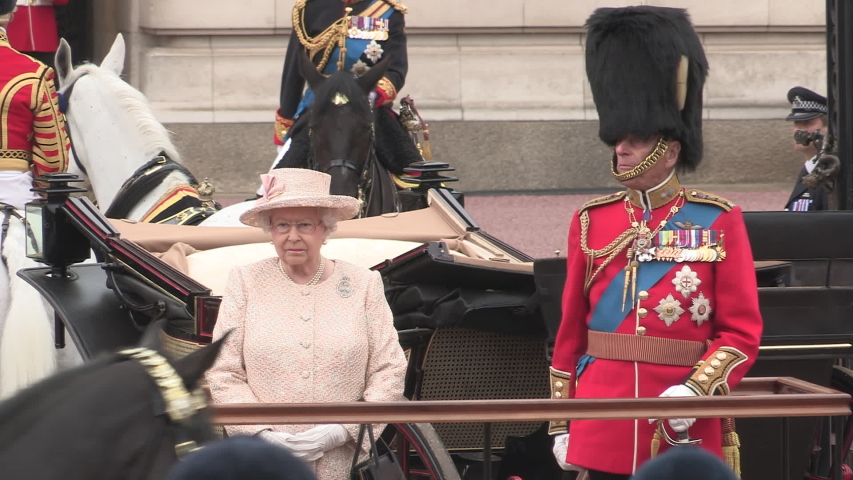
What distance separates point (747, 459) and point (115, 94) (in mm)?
4057

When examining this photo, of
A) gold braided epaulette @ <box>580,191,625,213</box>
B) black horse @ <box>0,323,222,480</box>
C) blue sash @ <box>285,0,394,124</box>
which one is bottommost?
black horse @ <box>0,323,222,480</box>

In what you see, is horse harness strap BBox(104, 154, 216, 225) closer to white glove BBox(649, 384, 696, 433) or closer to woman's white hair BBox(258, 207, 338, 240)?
woman's white hair BBox(258, 207, 338, 240)

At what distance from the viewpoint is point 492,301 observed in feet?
15.1

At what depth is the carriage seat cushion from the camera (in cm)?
481

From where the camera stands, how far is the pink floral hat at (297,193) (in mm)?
3912

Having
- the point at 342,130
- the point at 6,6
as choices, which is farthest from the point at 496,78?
the point at 6,6

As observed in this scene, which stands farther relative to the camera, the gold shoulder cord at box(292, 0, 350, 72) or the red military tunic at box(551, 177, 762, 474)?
the gold shoulder cord at box(292, 0, 350, 72)

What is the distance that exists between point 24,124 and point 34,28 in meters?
5.11

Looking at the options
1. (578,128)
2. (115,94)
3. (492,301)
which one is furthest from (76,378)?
(578,128)

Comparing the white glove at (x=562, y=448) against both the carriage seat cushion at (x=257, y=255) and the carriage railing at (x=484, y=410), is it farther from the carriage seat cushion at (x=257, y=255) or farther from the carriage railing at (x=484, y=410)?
the carriage seat cushion at (x=257, y=255)

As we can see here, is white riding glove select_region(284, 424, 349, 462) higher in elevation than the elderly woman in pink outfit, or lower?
lower

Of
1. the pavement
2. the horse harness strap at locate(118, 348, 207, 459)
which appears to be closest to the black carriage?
the horse harness strap at locate(118, 348, 207, 459)

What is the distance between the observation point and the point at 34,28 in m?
11.0

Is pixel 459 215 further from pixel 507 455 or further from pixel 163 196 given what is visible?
pixel 163 196
